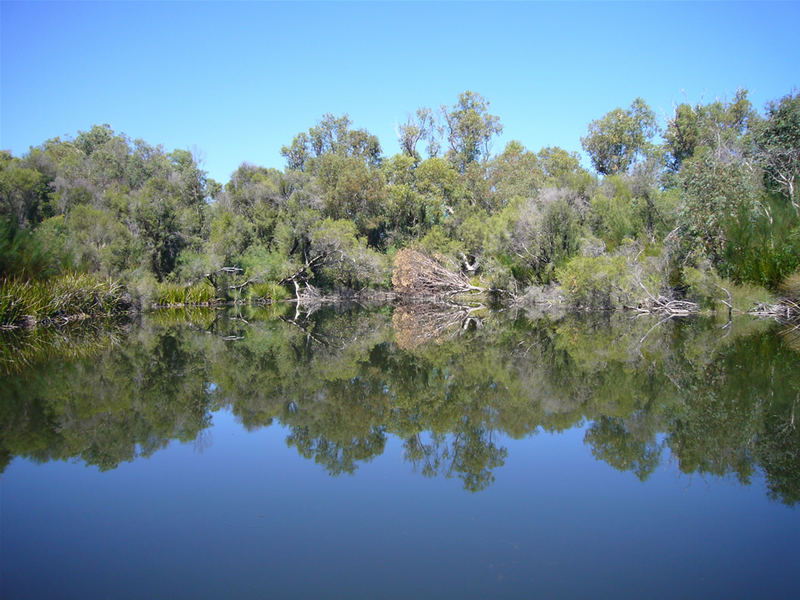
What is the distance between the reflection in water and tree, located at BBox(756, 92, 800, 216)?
6543 mm

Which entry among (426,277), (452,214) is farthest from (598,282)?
(452,214)

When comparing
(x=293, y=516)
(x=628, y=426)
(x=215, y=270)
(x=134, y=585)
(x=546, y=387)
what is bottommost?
(x=134, y=585)

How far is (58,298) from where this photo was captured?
22734 millimetres

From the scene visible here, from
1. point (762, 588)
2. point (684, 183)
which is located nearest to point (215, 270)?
point (684, 183)

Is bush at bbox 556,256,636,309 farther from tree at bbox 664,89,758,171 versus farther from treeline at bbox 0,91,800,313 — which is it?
tree at bbox 664,89,758,171

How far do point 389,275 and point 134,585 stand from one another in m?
35.9

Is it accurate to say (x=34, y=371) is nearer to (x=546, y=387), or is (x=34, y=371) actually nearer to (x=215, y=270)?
(x=546, y=387)

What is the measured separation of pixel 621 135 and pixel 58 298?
45.6 meters

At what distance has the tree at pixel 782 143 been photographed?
1983cm

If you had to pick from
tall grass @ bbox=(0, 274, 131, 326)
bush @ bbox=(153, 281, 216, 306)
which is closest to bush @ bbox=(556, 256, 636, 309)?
tall grass @ bbox=(0, 274, 131, 326)

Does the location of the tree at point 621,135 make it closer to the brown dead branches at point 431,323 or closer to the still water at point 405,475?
the brown dead branches at point 431,323

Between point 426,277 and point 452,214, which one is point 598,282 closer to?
point 426,277

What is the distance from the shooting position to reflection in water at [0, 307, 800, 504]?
6.80m

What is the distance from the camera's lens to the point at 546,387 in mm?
9938
